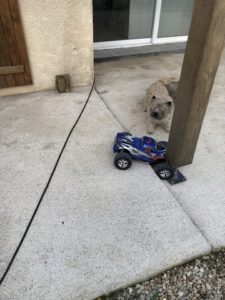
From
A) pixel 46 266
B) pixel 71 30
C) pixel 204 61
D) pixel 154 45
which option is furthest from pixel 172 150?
pixel 154 45

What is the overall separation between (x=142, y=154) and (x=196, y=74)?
0.94 meters

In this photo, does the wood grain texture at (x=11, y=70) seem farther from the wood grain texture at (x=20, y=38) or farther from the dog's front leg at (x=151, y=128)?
the dog's front leg at (x=151, y=128)

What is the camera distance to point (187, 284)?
1.96 metres

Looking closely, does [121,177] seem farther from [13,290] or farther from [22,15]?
[22,15]

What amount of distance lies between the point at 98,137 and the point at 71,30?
5.43 ft

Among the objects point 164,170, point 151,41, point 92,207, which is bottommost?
point 92,207

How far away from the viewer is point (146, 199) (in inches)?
97.0

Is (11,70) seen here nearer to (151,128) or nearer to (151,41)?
(151,128)

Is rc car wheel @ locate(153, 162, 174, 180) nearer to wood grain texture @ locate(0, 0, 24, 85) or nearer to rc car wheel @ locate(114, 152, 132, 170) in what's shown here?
rc car wheel @ locate(114, 152, 132, 170)

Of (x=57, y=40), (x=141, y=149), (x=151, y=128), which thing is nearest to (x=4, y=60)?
(x=57, y=40)

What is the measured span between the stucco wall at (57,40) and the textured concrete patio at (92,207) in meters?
0.62

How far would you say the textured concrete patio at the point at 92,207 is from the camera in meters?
1.93

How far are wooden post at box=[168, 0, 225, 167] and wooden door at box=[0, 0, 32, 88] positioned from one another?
2.35 meters

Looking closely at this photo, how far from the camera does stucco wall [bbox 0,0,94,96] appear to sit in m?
3.53
